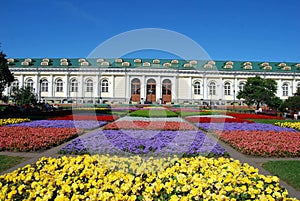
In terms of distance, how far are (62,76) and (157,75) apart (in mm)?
18931

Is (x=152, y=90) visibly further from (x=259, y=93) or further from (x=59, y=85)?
(x=259, y=93)

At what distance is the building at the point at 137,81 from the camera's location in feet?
166

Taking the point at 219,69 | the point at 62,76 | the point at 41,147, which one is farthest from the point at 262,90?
the point at 62,76

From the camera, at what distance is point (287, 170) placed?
5910mm

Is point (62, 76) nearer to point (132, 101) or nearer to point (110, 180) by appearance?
point (132, 101)

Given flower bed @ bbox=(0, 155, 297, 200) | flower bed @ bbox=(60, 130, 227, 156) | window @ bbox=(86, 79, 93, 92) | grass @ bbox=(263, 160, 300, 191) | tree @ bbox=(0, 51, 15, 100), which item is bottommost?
grass @ bbox=(263, 160, 300, 191)

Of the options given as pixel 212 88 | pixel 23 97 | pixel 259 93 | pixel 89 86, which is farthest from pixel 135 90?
pixel 23 97

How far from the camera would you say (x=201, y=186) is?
A: 12.0ft

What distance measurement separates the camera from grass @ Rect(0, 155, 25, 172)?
582cm

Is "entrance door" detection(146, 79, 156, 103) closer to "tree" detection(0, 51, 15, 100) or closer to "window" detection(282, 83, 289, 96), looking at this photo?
"window" detection(282, 83, 289, 96)

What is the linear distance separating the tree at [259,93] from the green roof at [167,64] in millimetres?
18370

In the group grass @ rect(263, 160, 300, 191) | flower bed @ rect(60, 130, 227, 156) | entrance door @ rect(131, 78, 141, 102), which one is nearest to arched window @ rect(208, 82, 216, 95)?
entrance door @ rect(131, 78, 141, 102)

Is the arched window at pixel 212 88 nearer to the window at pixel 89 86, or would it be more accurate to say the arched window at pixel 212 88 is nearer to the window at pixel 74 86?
the window at pixel 89 86

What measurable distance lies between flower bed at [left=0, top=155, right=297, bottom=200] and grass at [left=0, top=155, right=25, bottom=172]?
1.85 metres
